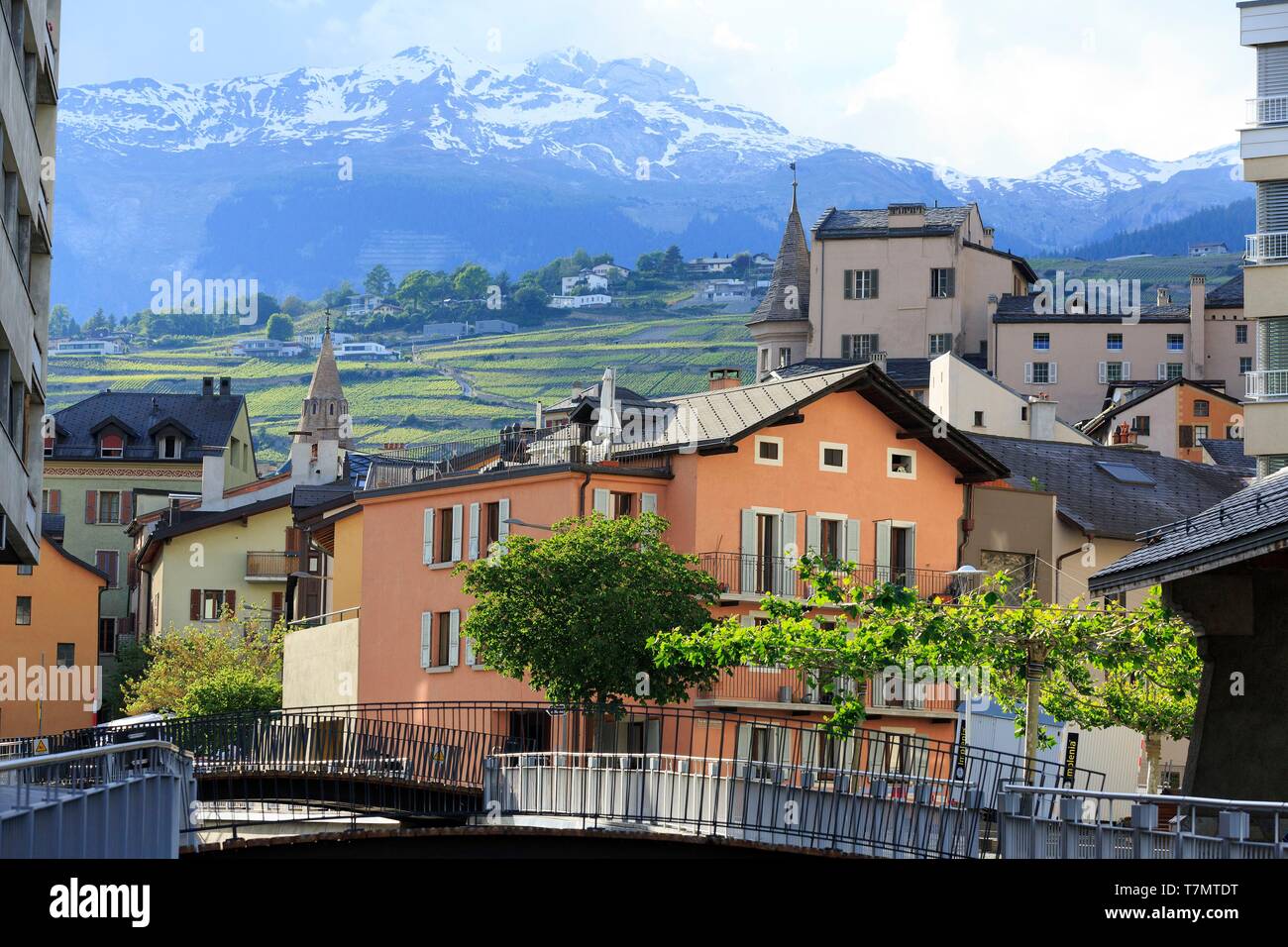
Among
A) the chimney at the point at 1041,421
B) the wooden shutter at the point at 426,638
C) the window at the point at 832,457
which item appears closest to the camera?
the window at the point at 832,457

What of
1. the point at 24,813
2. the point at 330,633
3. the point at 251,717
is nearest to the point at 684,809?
the point at 251,717

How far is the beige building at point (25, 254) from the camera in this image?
119ft

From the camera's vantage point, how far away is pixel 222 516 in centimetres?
10562

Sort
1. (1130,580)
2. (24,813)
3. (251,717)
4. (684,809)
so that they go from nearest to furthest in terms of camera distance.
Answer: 1. (24,813)
2. (1130,580)
3. (684,809)
4. (251,717)

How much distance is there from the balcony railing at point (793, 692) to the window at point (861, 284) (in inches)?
3366

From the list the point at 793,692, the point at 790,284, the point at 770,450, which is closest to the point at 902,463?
the point at 770,450

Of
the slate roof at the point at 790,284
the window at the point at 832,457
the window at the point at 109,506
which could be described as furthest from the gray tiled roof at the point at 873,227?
the window at the point at 832,457

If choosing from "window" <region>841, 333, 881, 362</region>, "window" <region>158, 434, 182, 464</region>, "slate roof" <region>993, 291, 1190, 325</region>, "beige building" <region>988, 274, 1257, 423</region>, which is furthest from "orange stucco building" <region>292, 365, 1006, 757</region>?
"beige building" <region>988, 274, 1257, 423</region>

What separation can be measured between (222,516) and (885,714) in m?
53.5

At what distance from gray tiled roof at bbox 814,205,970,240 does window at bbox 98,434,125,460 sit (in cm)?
4511

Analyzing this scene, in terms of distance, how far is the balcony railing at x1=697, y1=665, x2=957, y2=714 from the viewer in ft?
186

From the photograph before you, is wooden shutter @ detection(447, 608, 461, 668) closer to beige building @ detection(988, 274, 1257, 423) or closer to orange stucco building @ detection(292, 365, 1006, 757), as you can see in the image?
orange stucco building @ detection(292, 365, 1006, 757)

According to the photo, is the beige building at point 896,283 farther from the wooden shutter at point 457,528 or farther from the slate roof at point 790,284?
the wooden shutter at point 457,528

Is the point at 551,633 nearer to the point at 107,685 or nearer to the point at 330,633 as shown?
the point at 330,633
